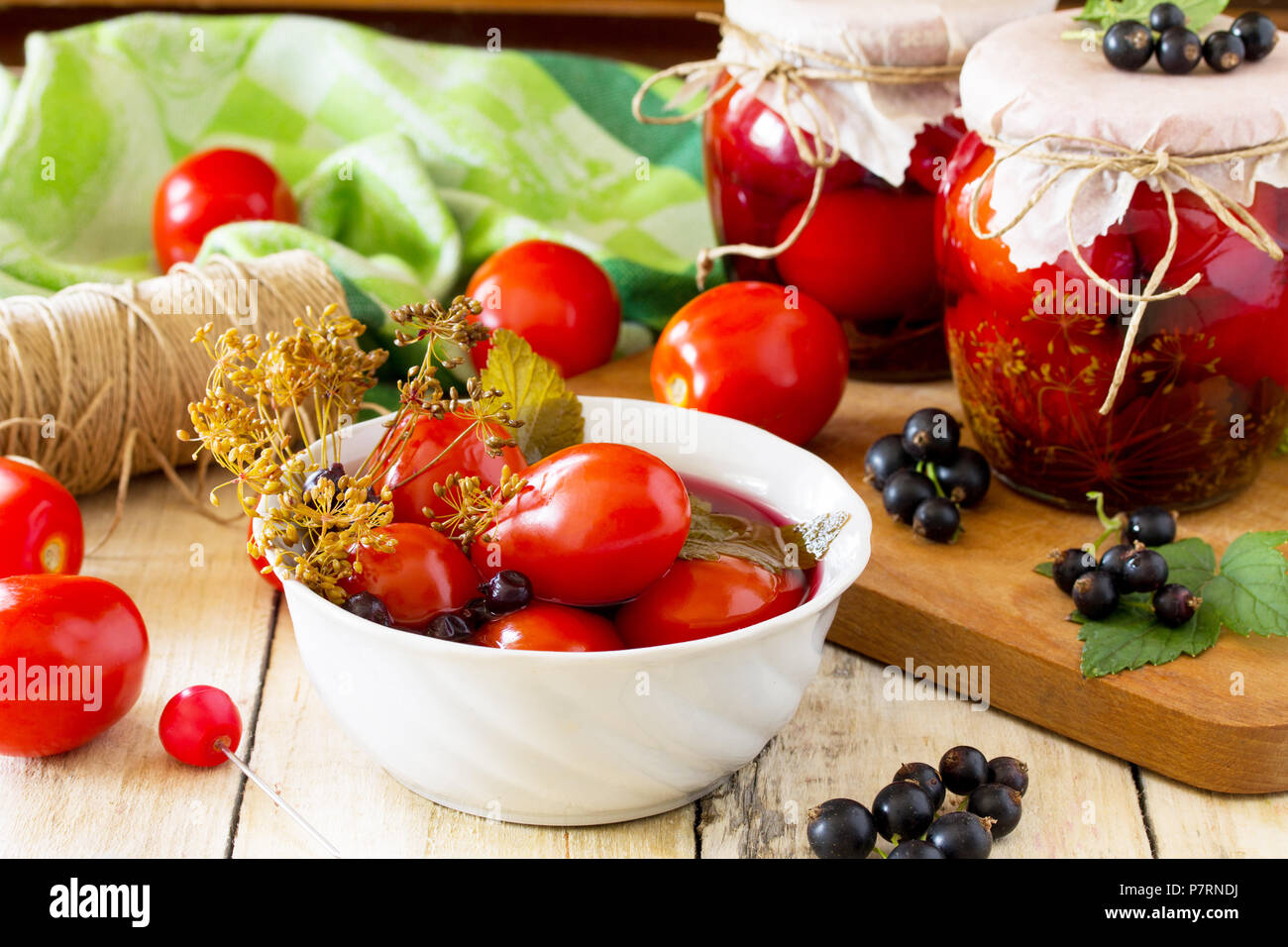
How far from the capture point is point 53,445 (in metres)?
1.10

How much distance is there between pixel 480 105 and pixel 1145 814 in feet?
3.69

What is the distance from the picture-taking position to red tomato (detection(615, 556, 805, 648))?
75 cm

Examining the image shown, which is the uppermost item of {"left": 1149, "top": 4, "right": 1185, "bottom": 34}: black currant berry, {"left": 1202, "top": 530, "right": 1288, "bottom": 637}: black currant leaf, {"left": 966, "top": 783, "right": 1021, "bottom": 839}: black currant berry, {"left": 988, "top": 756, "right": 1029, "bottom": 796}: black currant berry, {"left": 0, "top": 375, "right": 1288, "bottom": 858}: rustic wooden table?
{"left": 1149, "top": 4, "right": 1185, "bottom": 34}: black currant berry

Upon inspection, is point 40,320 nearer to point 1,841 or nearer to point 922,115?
point 1,841

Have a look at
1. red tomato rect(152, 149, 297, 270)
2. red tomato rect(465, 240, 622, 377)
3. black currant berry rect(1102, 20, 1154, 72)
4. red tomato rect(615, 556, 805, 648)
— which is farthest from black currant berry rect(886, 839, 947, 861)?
red tomato rect(152, 149, 297, 270)

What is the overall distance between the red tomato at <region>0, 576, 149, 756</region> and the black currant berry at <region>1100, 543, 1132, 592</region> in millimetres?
611

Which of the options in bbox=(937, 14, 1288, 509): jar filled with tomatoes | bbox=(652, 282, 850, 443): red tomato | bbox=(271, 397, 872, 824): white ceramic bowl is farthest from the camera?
bbox=(652, 282, 850, 443): red tomato

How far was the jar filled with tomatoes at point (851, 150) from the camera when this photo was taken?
1104 millimetres

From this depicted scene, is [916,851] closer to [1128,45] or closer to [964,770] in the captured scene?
[964,770]

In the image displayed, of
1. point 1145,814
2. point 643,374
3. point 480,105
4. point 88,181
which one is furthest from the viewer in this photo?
point 480,105

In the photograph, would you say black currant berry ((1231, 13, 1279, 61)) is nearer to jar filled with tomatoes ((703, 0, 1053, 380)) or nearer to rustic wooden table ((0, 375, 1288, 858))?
jar filled with tomatoes ((703, 0, 1053, 380))

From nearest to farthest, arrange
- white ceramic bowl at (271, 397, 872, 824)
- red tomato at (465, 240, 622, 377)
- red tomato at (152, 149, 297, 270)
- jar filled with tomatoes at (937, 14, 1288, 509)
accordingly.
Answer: white ceramic bowl at (271, 397, 872, 824), jar filled with tomatoes at (937, 14, 1288, 509), red tomato at (465, 240, 622, 377), red tomato at (152, 149, 297, 270)

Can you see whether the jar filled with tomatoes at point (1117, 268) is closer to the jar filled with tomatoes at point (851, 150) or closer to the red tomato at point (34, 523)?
the jar filled with tomatoes at point (851, 150)
